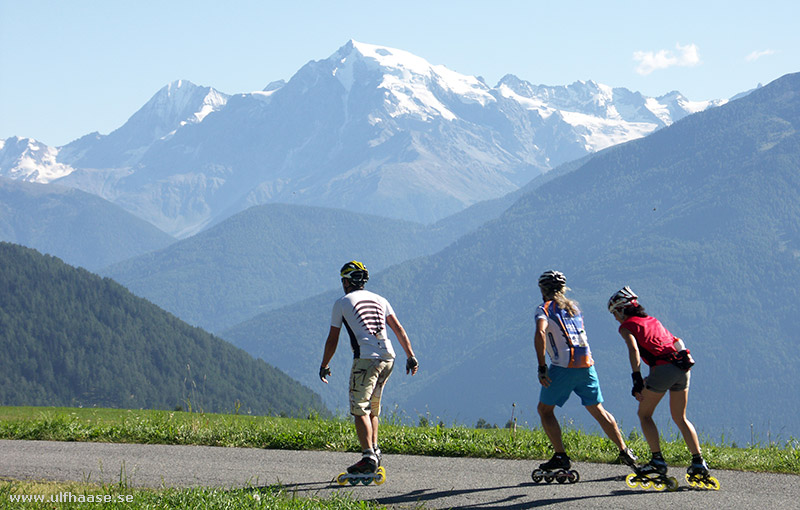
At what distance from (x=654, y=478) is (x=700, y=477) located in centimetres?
49

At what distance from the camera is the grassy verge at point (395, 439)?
10.7 meters

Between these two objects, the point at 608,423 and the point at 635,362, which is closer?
the point at 635,362

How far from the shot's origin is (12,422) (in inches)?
Answer: 543

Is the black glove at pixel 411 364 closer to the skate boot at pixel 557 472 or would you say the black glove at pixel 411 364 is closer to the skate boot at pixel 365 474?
the skate boot at pixel 365 474

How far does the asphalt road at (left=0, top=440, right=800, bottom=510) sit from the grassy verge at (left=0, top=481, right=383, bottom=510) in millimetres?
512

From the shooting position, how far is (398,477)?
32.7 feet

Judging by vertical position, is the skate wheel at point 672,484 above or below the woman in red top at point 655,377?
below

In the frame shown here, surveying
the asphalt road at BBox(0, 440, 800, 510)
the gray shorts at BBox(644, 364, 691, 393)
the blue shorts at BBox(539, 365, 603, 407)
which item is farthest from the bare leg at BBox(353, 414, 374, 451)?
the gray shorts at BBox(644, 364, 691, 393)

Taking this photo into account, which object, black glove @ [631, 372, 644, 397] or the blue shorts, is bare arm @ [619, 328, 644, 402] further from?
the blue shorts

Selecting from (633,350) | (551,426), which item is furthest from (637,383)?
(551,426)

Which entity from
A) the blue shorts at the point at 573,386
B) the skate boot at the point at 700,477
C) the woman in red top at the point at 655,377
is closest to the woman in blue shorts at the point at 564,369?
the blue shorts at the point at 573,386

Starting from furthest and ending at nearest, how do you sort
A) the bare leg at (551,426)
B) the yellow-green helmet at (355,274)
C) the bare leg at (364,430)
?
the yellow-green helmet at (355,274), the bare leg at (364,430), the bare leg at (551,426)

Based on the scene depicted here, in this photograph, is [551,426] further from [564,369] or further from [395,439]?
[395,439]

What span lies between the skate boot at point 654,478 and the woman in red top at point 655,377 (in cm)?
1
